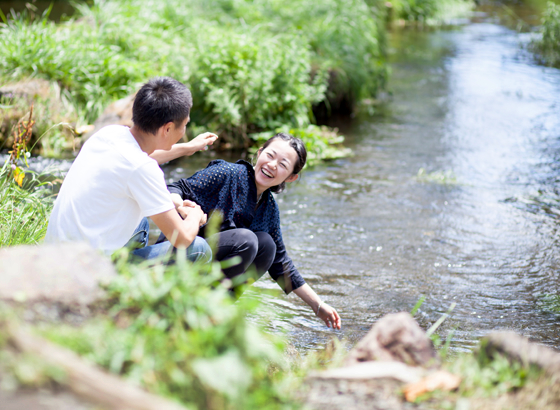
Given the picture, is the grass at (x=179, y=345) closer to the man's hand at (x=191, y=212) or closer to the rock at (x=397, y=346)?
the rock at (x=397, y=346)

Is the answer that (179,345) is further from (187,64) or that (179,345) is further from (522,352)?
(187,64)

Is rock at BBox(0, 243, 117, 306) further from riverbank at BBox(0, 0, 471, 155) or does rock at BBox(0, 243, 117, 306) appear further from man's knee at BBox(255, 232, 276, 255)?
riverbank at BBox(0, 0, 471, 155)

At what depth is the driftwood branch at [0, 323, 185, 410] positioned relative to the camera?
1.29 m

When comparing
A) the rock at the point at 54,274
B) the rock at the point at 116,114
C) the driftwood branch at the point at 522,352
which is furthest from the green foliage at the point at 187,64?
the driftwood branch at the point at 522,352

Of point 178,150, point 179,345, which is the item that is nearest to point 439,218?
point 178,150

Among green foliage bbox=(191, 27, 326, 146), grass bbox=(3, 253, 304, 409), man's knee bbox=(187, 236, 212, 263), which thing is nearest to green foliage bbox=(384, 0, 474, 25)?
green foliage bbox=(191, 27, 326, 146)

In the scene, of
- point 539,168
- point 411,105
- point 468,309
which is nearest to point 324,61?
point 411,105

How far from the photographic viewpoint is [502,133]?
732cm

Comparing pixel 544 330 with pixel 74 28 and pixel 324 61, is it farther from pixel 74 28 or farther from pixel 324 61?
pixel 74 28

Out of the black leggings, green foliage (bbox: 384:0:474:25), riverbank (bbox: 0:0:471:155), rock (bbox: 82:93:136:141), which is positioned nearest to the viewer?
the black leggings

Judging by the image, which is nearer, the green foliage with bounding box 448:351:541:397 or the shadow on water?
the green foliage with bounding box 448:351:541:397

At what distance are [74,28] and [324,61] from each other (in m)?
3.56

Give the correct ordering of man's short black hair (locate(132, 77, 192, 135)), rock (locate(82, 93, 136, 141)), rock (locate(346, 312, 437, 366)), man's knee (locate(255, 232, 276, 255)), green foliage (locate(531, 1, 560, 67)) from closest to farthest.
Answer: rock (locate(346, 312, 437, 366)) < man's short black hair (locate(132, 77, 192, 135)) < man's knee (locate(255, 232, 276, 255)) < rock (locate(82, 93, 136, 141)) < green foliage (locate(531, 1, 560, 67))

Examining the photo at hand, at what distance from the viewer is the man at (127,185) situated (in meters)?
2.19
